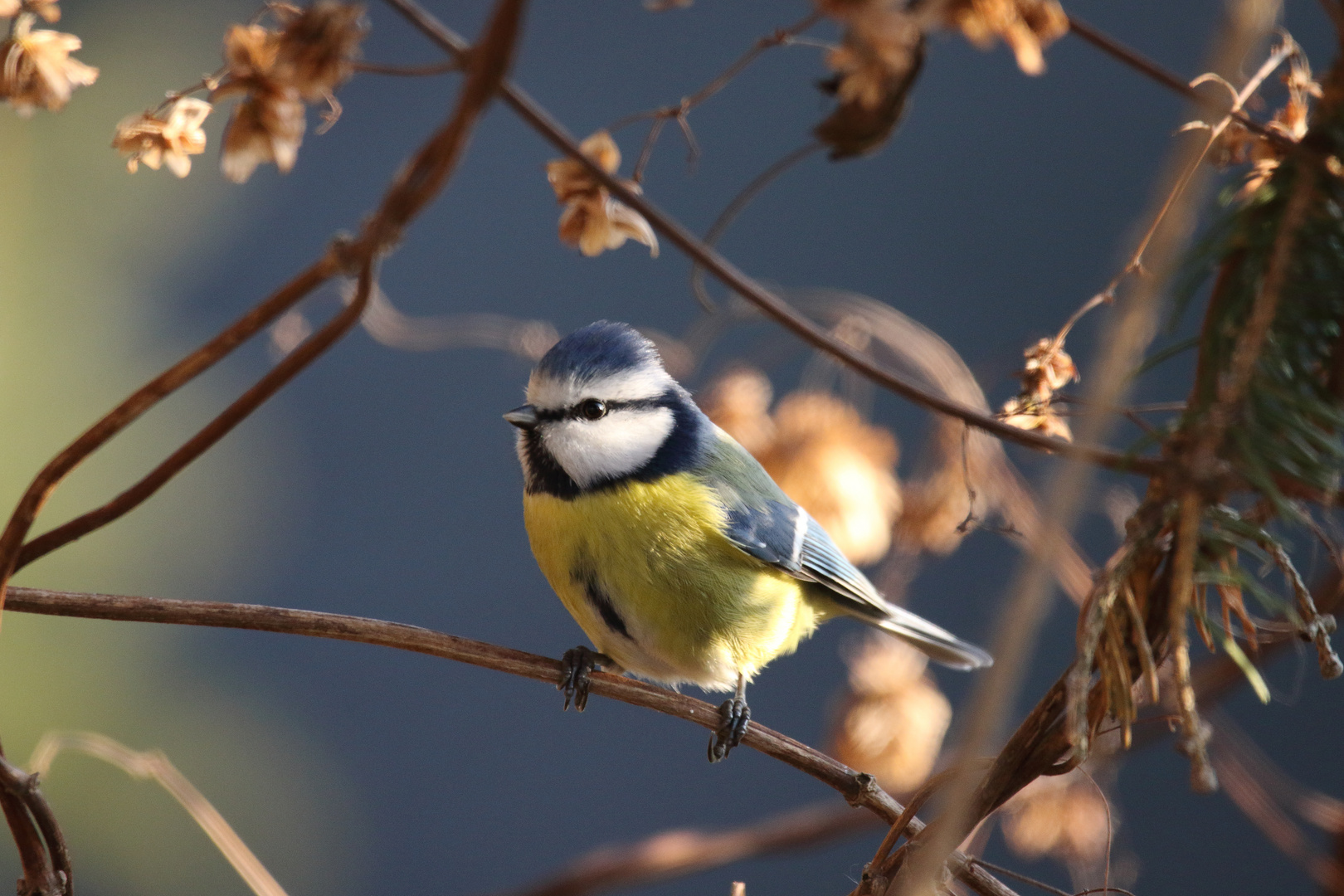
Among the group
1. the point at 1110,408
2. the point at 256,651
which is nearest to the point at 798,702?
the point at 256,651

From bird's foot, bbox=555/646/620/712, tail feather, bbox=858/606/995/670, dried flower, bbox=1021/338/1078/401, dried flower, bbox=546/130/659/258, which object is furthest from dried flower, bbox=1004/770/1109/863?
dried flower, bbox=546/130/659/258

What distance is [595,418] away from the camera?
30.5 inches

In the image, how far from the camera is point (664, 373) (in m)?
0.83

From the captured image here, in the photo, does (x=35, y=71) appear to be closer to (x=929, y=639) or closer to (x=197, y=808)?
(x=197, y=808)

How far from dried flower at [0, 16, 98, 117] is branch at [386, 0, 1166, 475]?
15 centimetres

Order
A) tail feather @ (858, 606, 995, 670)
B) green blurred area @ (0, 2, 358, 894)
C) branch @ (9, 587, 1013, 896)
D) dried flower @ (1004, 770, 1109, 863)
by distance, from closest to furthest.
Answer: branch @ (9, 587, 1013, 896) → dried flower @ (1004, 770, 1109, 863) → tail feather @ (858, 606, 995, 670) → green blurred area @ (0, 2, 358, 894)

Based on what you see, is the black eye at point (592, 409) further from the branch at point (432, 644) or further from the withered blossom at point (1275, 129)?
the withered blossom at point (1275, 129)

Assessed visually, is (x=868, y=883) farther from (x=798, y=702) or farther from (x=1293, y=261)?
(x=798, y=702)

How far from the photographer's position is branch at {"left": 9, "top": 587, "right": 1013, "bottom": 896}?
336mm

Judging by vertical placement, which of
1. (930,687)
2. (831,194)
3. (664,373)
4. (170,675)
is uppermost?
(831,194)

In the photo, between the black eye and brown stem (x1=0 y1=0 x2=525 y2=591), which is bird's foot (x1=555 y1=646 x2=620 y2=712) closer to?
the black eye

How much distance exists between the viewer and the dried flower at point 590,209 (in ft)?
1.17

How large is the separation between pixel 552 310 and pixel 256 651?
818 mm

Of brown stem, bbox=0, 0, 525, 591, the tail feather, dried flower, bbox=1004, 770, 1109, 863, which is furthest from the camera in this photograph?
the tail feather
